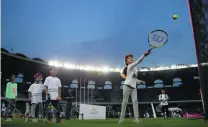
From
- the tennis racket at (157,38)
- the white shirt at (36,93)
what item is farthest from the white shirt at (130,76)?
the white shirt at (36,93)

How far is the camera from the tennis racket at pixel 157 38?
28.1ft

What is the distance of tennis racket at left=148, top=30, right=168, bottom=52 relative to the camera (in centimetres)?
856

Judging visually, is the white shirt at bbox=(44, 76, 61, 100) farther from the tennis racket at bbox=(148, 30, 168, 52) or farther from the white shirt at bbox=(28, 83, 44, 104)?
the tennis racket at bbox=(148, 30, 168, 52)

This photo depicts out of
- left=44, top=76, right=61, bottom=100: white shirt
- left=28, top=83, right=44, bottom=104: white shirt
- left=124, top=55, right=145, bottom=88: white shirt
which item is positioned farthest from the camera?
left=28, top=83, right=44, bottom=104: white shirt

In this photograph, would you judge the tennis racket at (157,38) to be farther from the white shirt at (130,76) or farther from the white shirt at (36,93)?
the white shirt at (36,93)

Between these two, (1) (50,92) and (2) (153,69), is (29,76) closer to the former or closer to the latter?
(2) (153,69)

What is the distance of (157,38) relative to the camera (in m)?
8.68

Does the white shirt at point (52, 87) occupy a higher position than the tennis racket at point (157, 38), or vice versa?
the tennis racket at point (157, 38)

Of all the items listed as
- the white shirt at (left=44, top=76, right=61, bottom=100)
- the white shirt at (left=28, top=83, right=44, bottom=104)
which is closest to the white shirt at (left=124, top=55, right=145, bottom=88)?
the white shirt at (left=44, top=76, right=61, bottom=100)

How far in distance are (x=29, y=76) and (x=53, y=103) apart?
38181mm

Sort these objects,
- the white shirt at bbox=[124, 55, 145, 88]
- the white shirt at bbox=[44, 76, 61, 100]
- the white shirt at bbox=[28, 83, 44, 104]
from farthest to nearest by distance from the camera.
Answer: the white shirt at bbox=[28, 83, 44, 104] < the white shirt at bbox=[44, 76, 61, 100] < the white shirt at bbox=[124, 55, 145, 88]

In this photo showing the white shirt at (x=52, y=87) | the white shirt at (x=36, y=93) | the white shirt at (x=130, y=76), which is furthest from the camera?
the white shirt at (x=36, y=93)

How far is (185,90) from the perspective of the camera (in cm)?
5247

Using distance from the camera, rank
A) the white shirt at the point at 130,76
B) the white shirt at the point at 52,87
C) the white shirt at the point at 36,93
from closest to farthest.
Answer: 1. the white shirt at the point at 130,76
2. the white shirt at the point at 52,87
3. the white shirt at the point at 36,93
